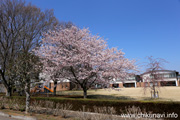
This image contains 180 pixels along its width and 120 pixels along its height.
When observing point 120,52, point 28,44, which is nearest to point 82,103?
point 120,52

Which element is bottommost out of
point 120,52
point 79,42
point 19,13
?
point 120,52

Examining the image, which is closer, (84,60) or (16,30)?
(84,60)

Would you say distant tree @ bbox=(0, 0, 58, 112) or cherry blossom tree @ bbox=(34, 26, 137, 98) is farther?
distant tree @ bbox=(0, 0, 58, 112)

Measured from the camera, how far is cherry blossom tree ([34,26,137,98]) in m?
14.7

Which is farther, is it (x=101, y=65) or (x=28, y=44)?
(x=28, y=44)

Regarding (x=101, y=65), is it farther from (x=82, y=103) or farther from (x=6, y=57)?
(x=6, y=57)

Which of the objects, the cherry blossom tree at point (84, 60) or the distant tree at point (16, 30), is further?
the distant tree at point (16, 30)

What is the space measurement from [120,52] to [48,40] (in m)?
9.03

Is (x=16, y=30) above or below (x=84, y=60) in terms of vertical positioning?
above

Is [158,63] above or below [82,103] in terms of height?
above

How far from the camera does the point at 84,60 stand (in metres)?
14.6

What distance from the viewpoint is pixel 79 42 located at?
16109 millimetres

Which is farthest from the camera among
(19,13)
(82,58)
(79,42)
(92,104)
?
(19,13)

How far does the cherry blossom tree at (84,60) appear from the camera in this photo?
14680mm
